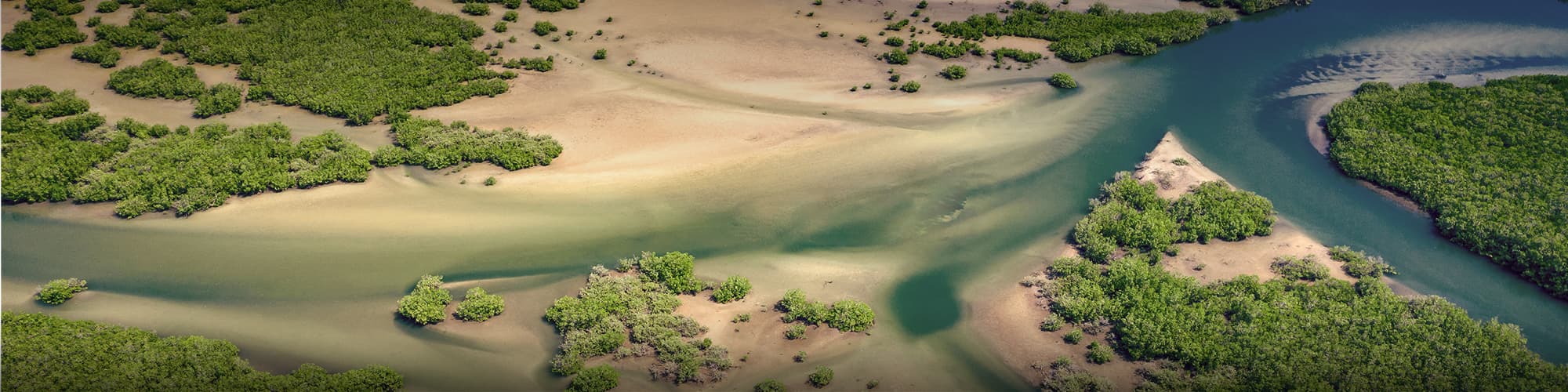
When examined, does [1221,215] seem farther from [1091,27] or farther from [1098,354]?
[1091,27]

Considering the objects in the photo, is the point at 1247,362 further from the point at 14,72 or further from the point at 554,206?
the point at 14,72

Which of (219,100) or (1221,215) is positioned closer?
(1221,215)

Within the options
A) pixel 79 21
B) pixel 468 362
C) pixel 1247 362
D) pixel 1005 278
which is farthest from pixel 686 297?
pixel 79 21

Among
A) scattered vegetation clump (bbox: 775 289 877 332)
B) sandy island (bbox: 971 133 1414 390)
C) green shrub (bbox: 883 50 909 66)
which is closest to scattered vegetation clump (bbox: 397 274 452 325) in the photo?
scattered vegetation clump (bbox: 775 289 877 332)

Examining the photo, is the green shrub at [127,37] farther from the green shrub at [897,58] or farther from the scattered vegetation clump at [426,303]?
the green shrub at [897,58]

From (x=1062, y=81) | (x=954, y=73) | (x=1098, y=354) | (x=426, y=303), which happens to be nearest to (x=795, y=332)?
(x=1098, y=354)

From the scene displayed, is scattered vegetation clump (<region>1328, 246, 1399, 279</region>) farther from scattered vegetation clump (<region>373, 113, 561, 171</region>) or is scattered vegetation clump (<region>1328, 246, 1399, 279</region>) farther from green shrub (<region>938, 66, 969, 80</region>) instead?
scattered vegetation clump (<region>373, 113, 561, 171</region>)
